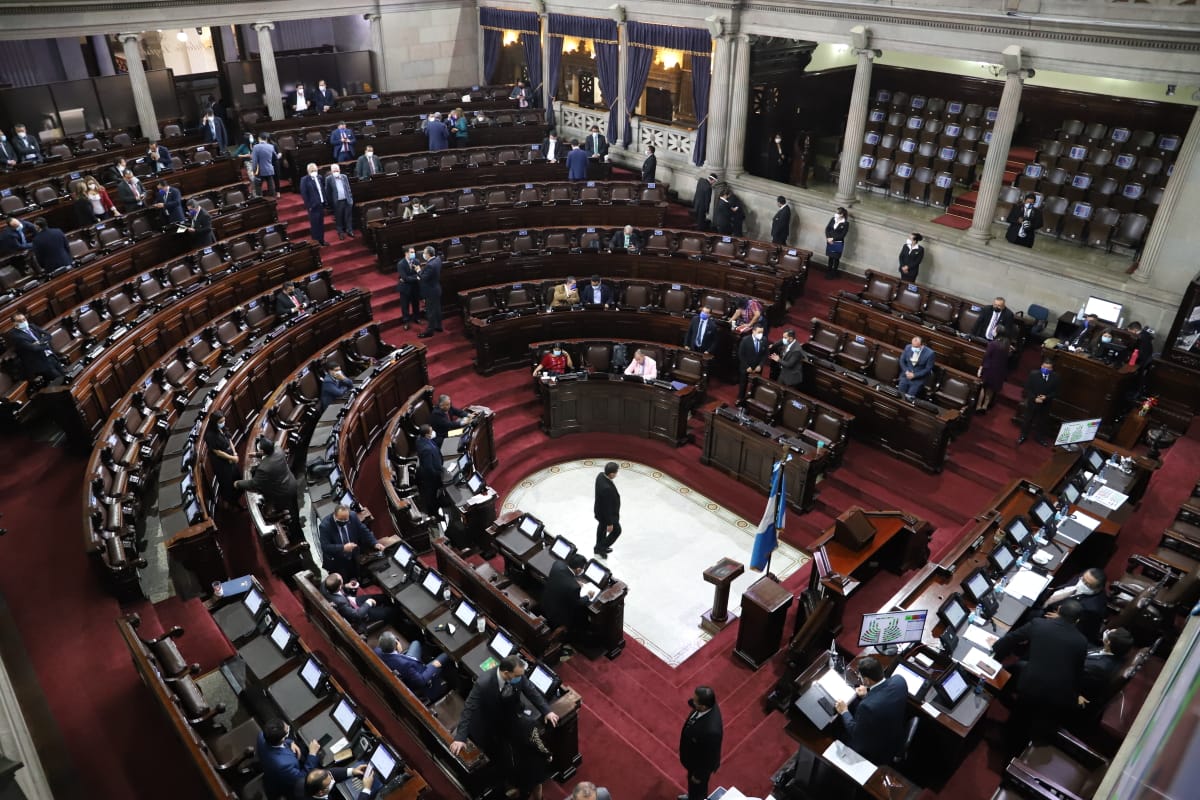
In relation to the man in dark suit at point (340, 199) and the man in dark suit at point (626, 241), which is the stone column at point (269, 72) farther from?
the man in dark suit at point (626, 241)

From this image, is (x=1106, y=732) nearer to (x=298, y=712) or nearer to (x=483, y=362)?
(x=298, y=712)

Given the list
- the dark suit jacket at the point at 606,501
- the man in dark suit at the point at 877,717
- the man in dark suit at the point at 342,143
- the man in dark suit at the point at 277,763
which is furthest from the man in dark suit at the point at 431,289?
the man in dark suit at the point at 877,717

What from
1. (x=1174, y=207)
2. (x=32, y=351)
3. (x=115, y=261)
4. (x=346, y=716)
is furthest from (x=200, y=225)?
(x=1174, y=207)

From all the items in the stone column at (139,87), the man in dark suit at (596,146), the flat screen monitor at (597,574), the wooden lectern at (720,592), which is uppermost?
the stone column at (139,87)

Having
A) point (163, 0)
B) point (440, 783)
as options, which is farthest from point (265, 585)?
point (163, 0)

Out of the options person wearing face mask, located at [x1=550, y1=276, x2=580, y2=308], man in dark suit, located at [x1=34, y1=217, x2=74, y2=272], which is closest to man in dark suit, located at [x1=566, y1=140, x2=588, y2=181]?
person wearing face mask, located at [x1=550, y1=276, x2=580, y2=308]

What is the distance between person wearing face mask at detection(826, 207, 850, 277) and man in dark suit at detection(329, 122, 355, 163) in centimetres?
944

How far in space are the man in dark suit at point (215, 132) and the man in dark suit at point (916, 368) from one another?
44.6 ft

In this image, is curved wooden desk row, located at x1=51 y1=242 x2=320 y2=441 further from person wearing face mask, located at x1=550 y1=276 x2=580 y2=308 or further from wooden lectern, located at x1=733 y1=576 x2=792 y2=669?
wooden lectern, located at x1=733 y1=576 x2=792 y2=669

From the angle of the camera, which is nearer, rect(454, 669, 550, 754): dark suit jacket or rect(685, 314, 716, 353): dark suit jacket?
rect(454, 669, 550, 754): dark suit jacket

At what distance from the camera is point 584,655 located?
307 inches

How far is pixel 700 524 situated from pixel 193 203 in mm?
9725

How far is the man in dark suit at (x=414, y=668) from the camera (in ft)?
20.2

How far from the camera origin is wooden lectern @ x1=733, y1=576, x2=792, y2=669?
7.25 m
